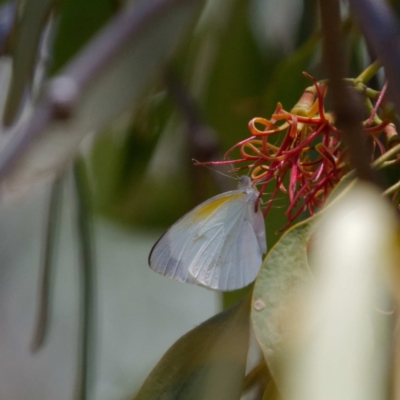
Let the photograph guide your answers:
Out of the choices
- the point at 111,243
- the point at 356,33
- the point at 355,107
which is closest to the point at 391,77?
the point at 355,107

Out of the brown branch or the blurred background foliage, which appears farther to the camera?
the blurred background foliage

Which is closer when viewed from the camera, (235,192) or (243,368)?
(243,368)

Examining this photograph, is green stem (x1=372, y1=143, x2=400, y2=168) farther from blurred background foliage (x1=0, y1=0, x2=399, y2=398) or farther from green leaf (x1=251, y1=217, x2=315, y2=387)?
blurred background foliage (x1=0, y1=0, x2=399, y2=398)

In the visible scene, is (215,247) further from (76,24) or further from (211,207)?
(76,24)

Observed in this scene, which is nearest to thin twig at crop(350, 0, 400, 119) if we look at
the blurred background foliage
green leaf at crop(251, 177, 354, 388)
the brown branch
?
the brown branch

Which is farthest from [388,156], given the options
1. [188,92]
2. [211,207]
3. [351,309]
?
[188,92]

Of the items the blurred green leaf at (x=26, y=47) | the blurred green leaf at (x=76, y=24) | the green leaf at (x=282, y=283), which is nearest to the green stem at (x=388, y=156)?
the green leaf at (x=282, y=283)

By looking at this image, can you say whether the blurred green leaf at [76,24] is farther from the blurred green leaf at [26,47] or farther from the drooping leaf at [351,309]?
the drooping leaf at [351,309]

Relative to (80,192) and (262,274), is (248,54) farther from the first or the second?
(262,274)
